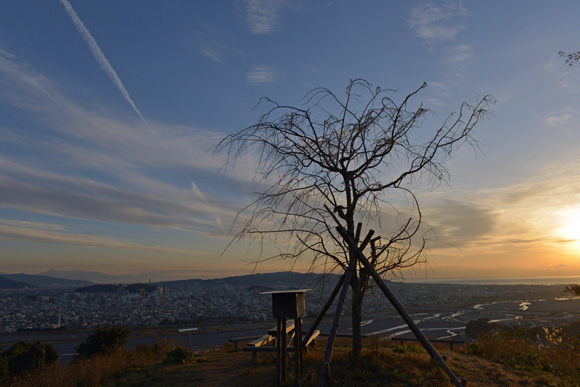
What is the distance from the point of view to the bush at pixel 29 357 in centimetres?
1336

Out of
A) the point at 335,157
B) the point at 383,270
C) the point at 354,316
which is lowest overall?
the point at 354,316

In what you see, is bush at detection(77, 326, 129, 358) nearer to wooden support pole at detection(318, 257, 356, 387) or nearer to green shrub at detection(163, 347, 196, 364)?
green shrub at detection(163, 347, 196, 364)

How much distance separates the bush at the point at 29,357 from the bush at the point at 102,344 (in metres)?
1.04

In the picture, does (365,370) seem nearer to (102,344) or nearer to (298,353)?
(298,353)

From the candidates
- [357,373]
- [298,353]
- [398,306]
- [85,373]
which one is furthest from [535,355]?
[85,373]

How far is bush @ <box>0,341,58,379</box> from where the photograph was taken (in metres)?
13.4

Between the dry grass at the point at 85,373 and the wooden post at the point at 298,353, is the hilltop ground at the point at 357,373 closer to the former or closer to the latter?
the wooden post at the point at 298,353

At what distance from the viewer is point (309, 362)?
892 cm

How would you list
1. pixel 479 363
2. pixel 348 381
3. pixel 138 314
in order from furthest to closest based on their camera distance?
pixel 138 314 < pixel 479 363 < pixel 348 381

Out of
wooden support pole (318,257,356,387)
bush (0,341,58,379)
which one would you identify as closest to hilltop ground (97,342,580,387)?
wooden support pole (318,257,356,387)

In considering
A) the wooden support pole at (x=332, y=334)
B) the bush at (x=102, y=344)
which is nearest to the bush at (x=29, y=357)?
the bush at (x=102, y=344)

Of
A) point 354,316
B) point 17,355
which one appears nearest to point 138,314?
point 17,355

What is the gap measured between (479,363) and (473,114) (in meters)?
7.18

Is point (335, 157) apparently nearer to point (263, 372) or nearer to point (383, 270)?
point (383, 270)
